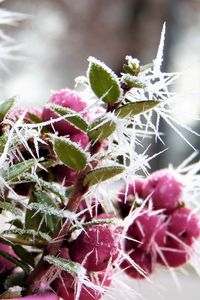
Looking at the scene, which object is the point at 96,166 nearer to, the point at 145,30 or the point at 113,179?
the point at 113,179

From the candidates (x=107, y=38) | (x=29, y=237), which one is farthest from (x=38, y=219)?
(x=107, y=38)

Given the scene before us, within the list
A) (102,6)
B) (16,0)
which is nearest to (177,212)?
(16,0)

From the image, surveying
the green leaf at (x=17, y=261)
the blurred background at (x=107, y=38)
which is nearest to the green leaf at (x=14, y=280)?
the green leaf at (x=17, y=261)

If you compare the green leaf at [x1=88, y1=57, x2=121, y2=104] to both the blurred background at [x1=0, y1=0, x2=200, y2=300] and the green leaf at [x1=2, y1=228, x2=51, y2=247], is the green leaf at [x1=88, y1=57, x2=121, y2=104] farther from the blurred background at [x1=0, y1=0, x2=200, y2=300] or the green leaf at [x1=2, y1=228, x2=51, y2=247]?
the blurred background at [x1=0, y1=0, x2=200, y2=300]

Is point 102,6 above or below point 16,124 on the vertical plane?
above

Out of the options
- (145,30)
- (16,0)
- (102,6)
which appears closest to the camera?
(16,0)

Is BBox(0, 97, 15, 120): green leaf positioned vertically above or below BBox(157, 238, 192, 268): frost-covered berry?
above

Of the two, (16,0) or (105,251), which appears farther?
(16,0)

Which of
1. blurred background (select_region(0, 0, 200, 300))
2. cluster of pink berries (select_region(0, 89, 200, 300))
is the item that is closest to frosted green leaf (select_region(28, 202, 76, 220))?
cluster of pink berries (select_region(0, 89, 200, 300))
